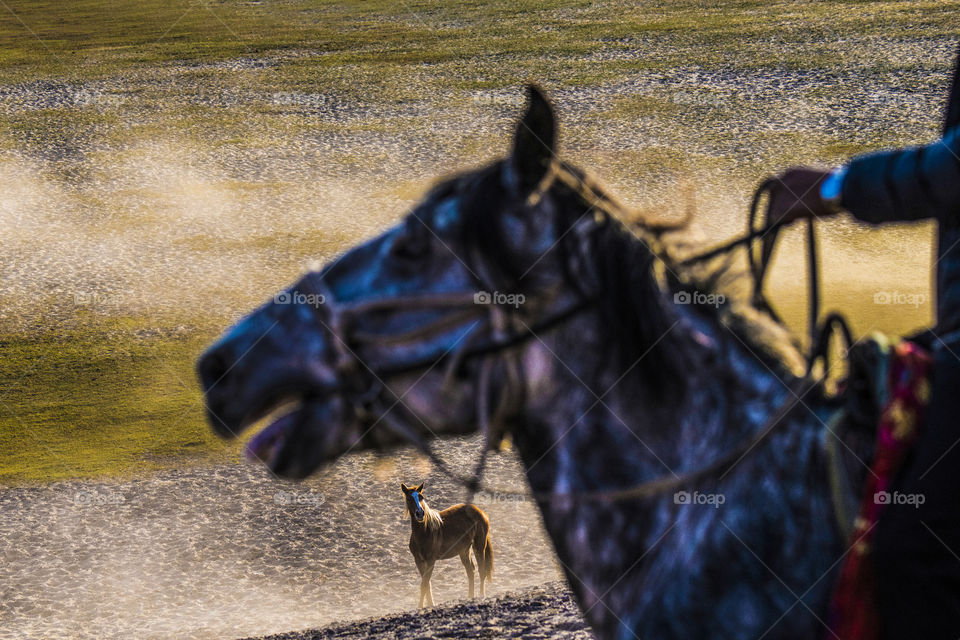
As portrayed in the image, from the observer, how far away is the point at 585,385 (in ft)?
9.69

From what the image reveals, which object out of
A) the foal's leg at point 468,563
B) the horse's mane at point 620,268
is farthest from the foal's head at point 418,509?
the horse's mane at point 620,268

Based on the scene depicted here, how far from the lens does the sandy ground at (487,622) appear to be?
6.91m

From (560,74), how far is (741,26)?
6683 mm

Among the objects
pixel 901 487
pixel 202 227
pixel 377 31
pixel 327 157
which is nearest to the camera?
pixel 901 487

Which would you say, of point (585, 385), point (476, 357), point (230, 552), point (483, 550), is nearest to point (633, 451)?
point (585, 385)

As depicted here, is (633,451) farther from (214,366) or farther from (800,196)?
(214,366)

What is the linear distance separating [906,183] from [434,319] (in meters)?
1.42

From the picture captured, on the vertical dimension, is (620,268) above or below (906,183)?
below

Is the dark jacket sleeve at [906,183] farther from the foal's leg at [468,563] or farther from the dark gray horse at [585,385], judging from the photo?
the foal's leg at [468,563]

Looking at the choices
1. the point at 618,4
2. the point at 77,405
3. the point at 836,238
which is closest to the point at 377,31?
the point at 618,4

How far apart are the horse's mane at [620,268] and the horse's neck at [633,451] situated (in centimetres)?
6

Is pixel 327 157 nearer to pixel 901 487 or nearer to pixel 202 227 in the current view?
pixel 202 227

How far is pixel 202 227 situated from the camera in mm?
17594

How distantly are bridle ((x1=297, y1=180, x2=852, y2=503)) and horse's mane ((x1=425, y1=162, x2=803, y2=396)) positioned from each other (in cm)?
8
